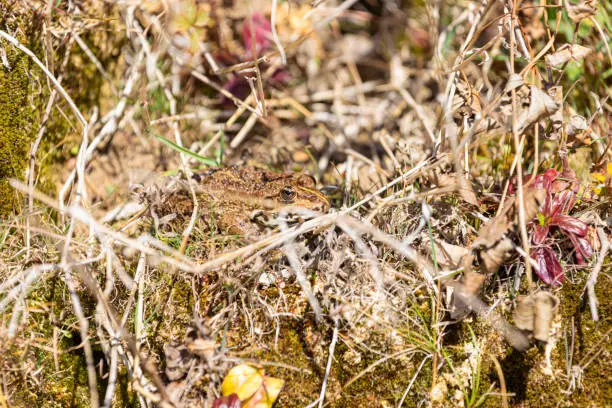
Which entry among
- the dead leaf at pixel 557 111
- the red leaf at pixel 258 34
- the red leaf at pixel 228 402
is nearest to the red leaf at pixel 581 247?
the dead leaf at pixel 557 111

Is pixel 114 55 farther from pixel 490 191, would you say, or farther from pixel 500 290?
pixel 500 290

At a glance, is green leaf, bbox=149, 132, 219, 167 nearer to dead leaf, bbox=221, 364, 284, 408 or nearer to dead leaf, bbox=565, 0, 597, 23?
dead leaf, bbox=221, 364, 284, 408

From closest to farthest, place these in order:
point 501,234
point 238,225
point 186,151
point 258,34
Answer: point 501,234
point 238,225
point 186,151
point 258,34

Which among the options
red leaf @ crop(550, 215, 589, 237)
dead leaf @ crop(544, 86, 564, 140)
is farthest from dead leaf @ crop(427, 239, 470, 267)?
dead leaf @ crop(544, 86, 564, 140)

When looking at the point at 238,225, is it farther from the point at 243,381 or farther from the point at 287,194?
the point at 243,381

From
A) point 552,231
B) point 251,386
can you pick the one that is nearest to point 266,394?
point 251,386

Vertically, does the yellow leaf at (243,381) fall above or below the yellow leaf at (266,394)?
above

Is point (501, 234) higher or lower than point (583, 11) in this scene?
lower

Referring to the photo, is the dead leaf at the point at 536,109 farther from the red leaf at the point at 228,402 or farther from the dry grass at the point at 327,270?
the red leaf at the point at 228,402
